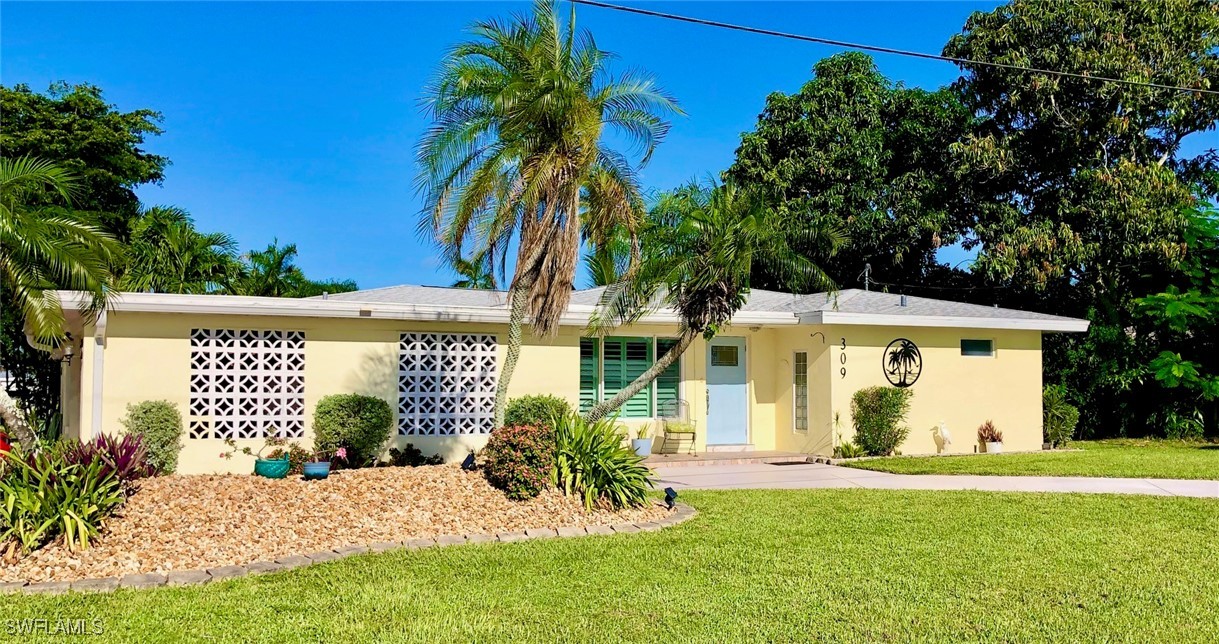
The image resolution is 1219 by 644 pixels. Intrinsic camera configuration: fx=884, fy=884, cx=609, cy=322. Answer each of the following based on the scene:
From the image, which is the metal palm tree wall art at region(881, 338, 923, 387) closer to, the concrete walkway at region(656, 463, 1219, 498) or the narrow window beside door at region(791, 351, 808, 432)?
the narrow window beside door at region(791, 351, 808, 432)

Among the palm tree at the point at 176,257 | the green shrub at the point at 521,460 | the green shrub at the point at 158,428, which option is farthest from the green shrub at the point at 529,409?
the palm tree at the point at 176,257

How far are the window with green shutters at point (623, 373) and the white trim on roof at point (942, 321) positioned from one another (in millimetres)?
2710

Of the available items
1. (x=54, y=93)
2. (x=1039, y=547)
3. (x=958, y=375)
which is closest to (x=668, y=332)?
(x=958, y=375)

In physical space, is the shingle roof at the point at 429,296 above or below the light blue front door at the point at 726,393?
above

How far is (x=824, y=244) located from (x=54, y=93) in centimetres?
2636

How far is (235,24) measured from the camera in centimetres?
1477

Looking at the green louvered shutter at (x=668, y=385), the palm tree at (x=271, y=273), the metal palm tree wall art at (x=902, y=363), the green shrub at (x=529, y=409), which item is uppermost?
the palm tree at (x=271, y=273)

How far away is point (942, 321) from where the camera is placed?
1606cm

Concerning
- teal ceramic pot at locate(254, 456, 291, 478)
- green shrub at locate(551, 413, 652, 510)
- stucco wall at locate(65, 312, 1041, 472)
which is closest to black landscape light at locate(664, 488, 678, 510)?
green shrub at locate(551, 413, 652, 510)

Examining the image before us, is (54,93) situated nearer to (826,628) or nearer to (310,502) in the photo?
(310,502)

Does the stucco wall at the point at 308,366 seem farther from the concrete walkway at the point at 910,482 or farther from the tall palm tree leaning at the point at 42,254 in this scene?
the concrete walkway at the point at 910,482

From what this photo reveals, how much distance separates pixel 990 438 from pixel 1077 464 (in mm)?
2601

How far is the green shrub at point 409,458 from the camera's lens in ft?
43.2

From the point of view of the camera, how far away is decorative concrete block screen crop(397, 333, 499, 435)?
44.3 ft
